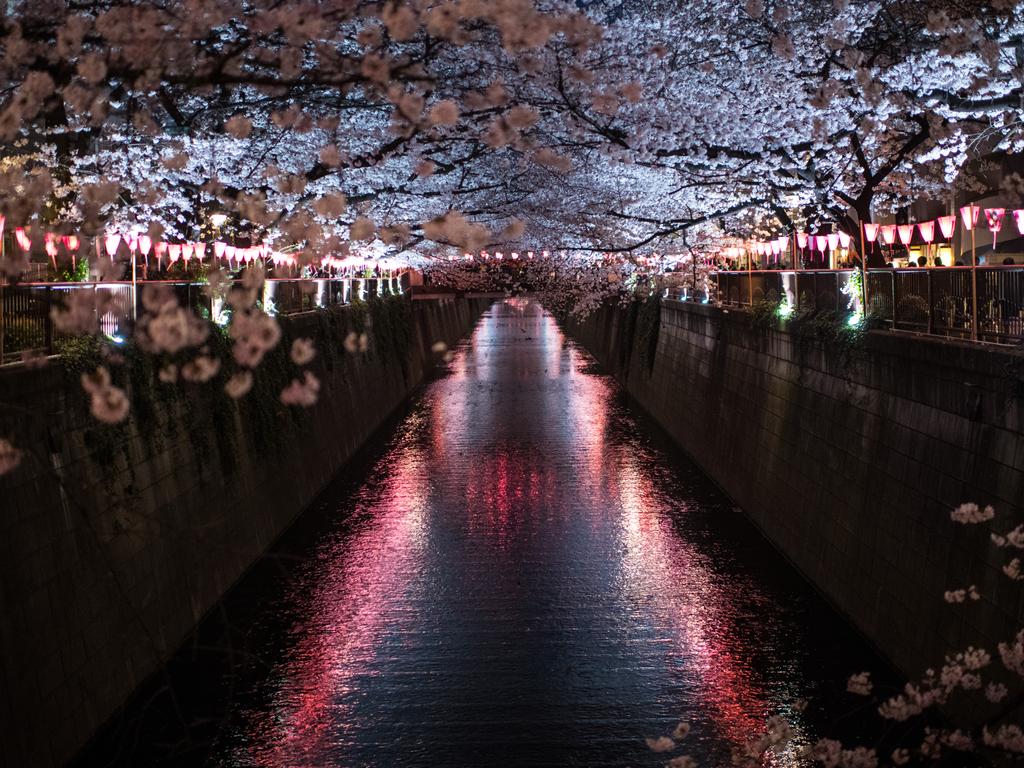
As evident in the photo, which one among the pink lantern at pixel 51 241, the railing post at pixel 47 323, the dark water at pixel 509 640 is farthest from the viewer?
the dark water at pixel 509 640

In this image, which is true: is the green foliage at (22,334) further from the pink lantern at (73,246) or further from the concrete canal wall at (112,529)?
the pink lantern at (73,246)

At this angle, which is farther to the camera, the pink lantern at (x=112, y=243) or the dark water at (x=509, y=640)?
the pink lantern at (x=112, y=243)

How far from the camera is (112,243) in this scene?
67.9 feet

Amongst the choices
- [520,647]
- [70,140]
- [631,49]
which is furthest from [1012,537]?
[70,140]

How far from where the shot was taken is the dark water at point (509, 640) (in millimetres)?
10125

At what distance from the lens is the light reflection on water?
33.7ft

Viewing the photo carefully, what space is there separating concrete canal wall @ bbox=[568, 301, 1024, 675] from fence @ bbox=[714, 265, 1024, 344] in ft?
0.83

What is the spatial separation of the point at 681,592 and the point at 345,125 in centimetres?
829

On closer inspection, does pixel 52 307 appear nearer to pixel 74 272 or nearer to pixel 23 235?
pixel 23 235

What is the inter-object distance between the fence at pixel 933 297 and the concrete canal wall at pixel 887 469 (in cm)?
25

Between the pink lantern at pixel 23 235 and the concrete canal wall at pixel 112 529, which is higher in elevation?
the pink lantern at pixel 23 235

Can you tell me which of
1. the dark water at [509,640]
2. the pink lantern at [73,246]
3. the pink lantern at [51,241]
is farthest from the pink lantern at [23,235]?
the dark water at [509,640]

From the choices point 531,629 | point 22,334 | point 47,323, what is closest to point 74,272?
point 47,323

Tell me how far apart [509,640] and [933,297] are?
5578mm
